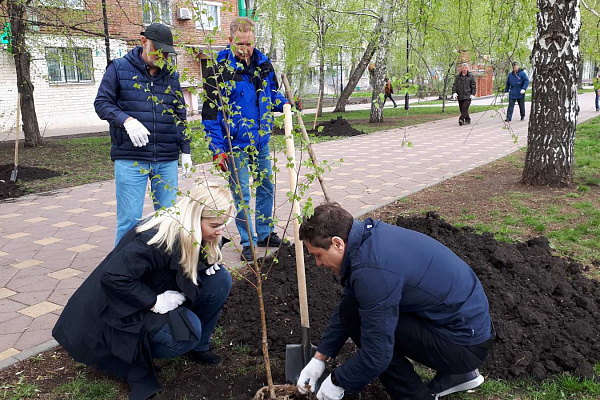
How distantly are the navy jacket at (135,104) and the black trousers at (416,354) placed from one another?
75.4 inches

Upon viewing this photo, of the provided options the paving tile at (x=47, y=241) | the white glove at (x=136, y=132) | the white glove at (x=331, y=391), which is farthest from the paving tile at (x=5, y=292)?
the white glove at (x=331, y=391)

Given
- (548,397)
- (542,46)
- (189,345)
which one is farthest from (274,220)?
(542,46)

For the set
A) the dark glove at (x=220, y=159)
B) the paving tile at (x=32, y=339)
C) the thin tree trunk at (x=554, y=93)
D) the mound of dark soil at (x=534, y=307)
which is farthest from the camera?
the thin tree trunk at (x=554, y=93)

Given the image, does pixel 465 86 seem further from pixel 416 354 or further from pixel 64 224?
pixel 416 354

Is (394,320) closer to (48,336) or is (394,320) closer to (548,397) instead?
(548,397)

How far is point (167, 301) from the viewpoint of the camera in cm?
254

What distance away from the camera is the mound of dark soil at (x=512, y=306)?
2729 mm

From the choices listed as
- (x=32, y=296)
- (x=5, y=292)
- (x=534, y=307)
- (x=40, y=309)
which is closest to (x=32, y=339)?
(x=40, y=309)

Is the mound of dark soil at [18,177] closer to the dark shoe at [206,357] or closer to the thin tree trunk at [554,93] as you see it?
the dark shoe at [206,357]

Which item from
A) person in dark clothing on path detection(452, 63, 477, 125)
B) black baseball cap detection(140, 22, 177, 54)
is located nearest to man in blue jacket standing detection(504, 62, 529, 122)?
person in dark clothing on path detection(452, 63, 477, 125)

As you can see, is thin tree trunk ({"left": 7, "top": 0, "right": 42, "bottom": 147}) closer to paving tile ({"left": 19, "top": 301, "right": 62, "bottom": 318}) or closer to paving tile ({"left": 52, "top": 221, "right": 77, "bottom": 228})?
paving tile ({"left": 52, "top": 221, "right": 77, "bottom": 228})

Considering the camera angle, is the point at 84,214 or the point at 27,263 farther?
the point at 84,214

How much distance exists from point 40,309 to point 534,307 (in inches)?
123

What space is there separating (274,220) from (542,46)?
16.3 feet
